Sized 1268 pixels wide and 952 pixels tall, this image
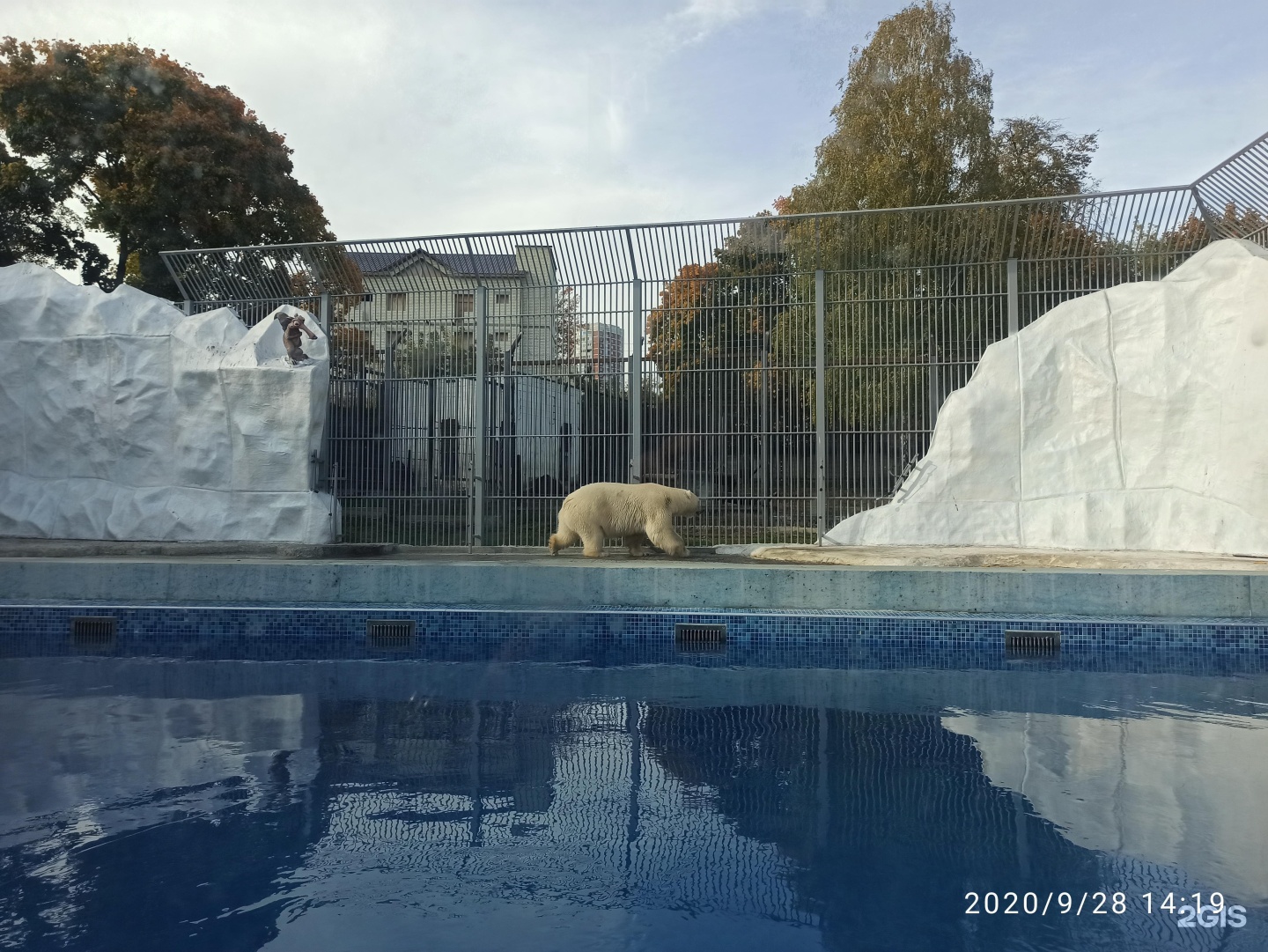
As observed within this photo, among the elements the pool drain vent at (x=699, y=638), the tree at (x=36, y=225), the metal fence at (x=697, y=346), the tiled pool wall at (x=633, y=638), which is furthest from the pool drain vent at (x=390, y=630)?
the tree at (x=36, y=225)

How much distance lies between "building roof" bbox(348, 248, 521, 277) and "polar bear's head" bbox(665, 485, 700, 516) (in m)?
3.98

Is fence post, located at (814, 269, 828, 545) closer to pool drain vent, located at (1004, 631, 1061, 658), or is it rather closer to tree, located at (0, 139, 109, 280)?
pool drain vent, located at (1004, 631, 1061, 658)

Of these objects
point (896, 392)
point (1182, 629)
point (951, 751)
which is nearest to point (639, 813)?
point (951, 751)

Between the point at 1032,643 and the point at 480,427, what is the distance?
7.45 metres

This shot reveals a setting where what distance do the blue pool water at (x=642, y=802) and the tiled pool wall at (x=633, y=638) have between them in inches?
4.6

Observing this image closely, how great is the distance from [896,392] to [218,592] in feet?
27.6

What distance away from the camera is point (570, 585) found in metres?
10.1

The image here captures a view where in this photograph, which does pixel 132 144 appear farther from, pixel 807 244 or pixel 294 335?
pixel 807 244

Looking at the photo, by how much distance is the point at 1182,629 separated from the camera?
8617 mm

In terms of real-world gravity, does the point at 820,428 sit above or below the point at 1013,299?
below

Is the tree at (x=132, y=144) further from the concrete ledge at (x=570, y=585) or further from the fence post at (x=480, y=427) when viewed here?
the concrete ledge at (x=570, y=585)

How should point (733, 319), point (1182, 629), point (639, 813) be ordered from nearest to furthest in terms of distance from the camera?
point (639, 813), point (1182, 629), point (733, 319)

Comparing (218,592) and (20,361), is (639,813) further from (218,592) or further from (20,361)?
(20,361)

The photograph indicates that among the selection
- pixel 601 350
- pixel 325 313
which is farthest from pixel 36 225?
pixel 601 350
